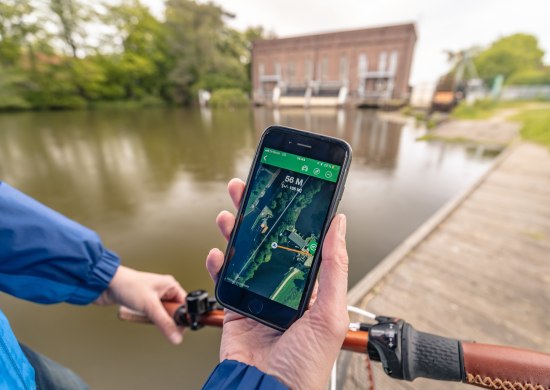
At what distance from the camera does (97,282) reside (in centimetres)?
118

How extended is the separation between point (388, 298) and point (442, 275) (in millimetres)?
644

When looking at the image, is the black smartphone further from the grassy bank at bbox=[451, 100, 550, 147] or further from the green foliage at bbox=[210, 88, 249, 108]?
the green foliage at bbox=[210, 88, 249, 108]

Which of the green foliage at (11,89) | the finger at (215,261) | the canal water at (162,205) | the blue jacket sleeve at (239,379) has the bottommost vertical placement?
the canal water at (162,205)

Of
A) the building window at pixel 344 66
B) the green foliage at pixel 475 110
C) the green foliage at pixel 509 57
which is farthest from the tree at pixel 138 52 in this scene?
the green foliage at pixel 509 57

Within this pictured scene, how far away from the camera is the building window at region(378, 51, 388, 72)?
80.9 feet

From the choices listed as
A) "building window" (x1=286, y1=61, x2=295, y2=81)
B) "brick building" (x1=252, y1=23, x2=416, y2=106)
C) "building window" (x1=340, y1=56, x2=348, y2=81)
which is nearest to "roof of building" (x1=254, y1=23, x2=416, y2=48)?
"brick building" (x1=252, y1=23, x2=416, y2=106)

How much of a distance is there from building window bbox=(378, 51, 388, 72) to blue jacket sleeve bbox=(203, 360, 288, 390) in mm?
29425

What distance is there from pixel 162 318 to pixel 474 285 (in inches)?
95.4

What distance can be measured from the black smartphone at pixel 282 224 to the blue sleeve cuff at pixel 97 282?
2.19 feet

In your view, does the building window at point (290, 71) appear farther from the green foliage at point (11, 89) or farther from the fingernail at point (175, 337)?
the fingernail at point (175, 337)

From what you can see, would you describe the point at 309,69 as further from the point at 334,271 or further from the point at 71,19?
the point at 334,271

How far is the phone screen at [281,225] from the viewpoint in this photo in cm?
82

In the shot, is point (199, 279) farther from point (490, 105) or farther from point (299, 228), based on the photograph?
point (490, 105)

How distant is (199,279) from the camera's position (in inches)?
111
